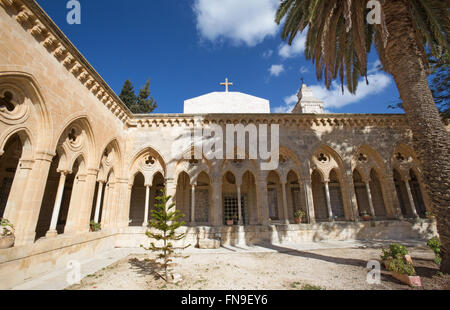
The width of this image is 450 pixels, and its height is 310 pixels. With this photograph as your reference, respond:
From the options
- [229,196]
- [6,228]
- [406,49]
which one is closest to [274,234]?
[229,196]

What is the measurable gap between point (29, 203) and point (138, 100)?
2245cm

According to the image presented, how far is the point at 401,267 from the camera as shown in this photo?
4.67 meters

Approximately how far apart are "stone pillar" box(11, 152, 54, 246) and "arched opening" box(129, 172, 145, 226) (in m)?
7.58

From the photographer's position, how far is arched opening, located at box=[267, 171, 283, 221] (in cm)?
1355

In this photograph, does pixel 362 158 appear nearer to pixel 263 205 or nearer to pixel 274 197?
pixel 274 197

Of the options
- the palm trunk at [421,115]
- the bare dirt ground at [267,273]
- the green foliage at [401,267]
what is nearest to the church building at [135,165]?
the bare dirt ground at [267,273]

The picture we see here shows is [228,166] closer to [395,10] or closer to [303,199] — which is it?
[303,199]

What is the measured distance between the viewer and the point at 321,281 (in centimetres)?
489

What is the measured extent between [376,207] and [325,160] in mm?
5537

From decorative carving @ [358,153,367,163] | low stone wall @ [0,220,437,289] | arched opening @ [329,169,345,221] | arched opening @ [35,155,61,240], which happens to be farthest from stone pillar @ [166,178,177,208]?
decorative carving @ [358,153,367,163]

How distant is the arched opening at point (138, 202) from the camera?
13.6 m

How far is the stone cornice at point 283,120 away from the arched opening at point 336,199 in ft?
11.1

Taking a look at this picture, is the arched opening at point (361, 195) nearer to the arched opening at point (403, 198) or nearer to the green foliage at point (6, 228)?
the arched opening at point (403, 198)
